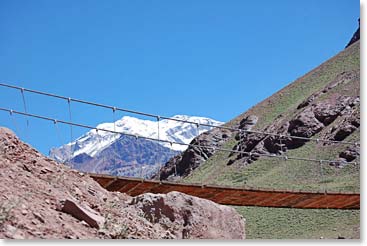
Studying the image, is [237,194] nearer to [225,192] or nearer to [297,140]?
[225,192]

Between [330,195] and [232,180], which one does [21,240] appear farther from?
[232,180]

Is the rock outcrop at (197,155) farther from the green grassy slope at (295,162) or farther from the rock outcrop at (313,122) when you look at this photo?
the rock outcrop at (313,122)

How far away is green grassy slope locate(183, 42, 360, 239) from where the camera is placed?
24.5 m

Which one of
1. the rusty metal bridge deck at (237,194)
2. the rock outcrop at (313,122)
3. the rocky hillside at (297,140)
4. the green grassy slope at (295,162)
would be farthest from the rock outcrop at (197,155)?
the rusty metal bridge deck at (237,194)

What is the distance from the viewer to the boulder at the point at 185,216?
5578 mm

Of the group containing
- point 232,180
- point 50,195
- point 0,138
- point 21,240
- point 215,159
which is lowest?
point 21,240

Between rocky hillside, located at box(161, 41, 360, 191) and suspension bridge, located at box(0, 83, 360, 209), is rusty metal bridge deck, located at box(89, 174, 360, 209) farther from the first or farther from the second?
rocky hillside, located at box(161, 41, 360, 191)

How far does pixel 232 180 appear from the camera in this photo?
38844 millimetres

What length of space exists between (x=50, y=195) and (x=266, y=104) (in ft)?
155

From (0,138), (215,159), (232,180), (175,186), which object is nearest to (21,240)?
(0,138)

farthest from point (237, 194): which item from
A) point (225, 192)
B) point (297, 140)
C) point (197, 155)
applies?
point (197, 155)

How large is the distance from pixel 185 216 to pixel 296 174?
27.3 meters

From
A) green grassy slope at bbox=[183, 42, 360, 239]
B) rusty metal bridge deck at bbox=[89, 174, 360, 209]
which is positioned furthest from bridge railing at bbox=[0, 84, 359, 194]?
rusty metal bridge deck at bbox=[89, 174, 360, 209]

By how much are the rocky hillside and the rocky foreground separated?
65.1 feet
